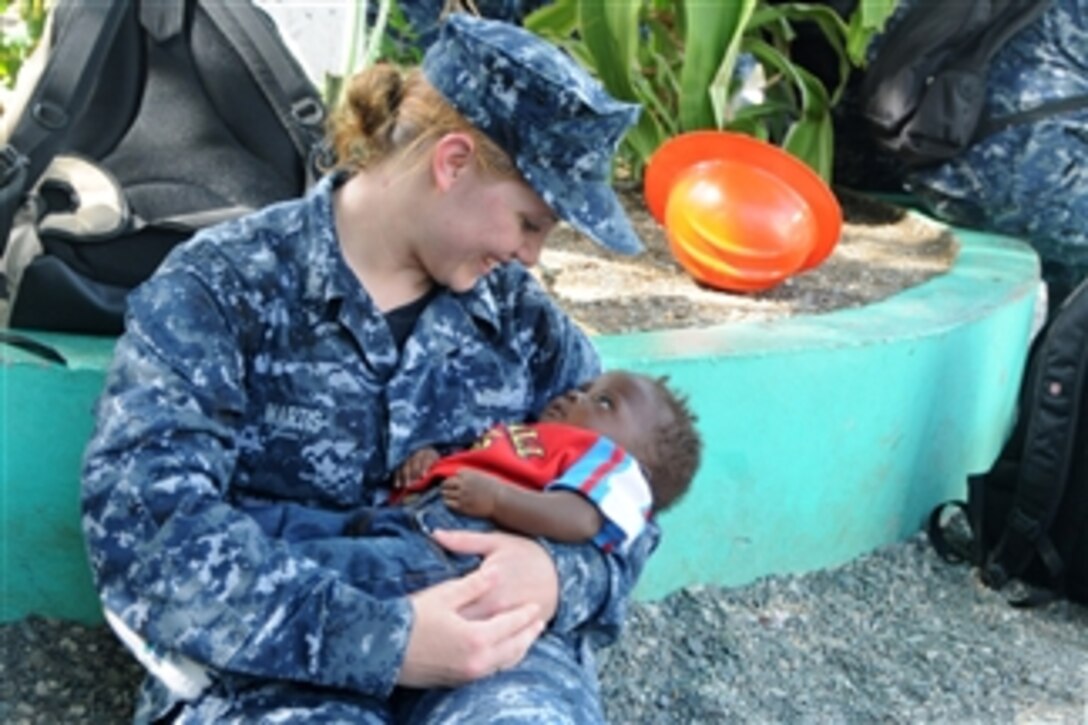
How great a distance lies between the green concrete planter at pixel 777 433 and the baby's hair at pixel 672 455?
2.22ft

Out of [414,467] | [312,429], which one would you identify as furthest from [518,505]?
[312,429]

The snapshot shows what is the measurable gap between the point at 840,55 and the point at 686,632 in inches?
95.2

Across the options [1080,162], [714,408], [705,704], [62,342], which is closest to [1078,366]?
[714,408]

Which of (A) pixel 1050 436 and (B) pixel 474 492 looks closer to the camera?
(B) pixel 474 492

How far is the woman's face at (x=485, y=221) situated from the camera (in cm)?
202

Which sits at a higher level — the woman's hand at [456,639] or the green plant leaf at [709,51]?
the green plant leaf at [709,51]

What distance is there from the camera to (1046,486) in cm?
336

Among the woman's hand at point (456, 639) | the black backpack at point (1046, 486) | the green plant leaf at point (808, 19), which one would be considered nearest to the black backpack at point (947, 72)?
the green plant leaf at point (808, 19)

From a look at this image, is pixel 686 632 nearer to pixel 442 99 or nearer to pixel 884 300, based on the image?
pixel 884 300

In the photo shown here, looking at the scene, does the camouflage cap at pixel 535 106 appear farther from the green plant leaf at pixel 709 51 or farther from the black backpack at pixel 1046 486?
the green plant leaf at pixel 709 51

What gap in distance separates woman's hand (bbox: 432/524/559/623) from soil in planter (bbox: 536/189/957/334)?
1.29m

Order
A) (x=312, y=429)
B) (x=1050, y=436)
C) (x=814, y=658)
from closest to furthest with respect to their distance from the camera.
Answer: (x=312, y=429), (x=814, y=658), (x=1050, y=436)

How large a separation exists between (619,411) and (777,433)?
3.46 ft

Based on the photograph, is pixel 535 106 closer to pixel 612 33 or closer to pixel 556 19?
pixel 612 33
